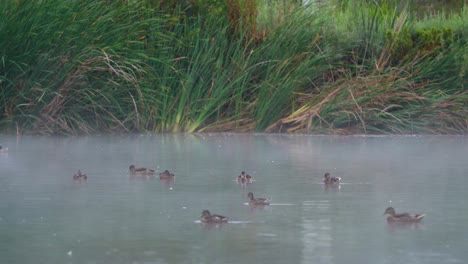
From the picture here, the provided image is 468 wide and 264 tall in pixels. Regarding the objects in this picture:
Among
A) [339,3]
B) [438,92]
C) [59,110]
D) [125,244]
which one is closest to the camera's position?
[125,244]

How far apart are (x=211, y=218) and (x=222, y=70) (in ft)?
31.9

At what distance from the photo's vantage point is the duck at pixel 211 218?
852cm

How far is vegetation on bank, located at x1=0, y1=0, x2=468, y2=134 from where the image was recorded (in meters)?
16.8

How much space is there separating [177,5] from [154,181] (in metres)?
7.30

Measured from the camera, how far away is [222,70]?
59.5 feet

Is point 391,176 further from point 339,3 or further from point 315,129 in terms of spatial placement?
point 339,3

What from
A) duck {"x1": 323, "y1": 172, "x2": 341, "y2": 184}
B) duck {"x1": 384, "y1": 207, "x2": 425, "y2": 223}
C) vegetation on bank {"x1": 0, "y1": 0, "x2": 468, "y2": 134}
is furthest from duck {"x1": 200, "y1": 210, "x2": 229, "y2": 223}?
vegetation on bank {"x1": 0, "y1": 0, "x2": 468, "y2": 134}

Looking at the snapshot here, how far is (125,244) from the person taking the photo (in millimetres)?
7703

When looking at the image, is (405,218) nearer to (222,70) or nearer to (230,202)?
(230,202)

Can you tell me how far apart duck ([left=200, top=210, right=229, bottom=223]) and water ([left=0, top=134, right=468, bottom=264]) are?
75mm

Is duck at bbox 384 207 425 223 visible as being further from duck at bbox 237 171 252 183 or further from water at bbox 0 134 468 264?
duck at bbox 237 171 252 183

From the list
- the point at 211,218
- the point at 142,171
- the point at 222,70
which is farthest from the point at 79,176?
the point at 222,70

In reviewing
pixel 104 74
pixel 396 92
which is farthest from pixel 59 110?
pixel 396 92

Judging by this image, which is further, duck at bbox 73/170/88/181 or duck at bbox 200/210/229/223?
duck at bbox 73/170/88/181
